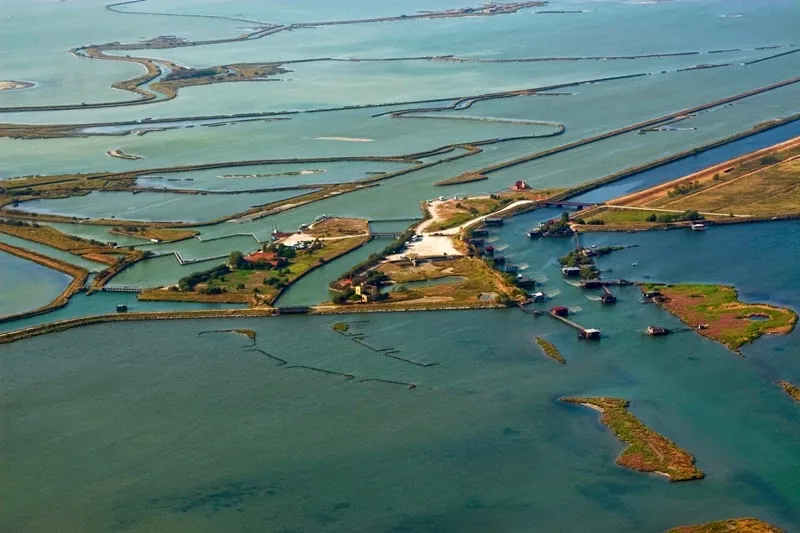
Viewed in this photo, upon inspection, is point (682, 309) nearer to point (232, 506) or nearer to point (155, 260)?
point (232, 506)

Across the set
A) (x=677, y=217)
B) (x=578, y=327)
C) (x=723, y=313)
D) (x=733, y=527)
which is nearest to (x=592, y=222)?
(x=677, y=217)

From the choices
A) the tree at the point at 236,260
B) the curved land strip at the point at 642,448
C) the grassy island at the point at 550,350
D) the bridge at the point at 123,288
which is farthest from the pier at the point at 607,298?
the bridge at the point at 123,288

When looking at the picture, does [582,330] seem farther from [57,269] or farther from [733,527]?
[57,269]

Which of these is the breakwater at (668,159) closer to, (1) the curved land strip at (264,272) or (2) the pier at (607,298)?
(1) the curved land strip at (264,272)

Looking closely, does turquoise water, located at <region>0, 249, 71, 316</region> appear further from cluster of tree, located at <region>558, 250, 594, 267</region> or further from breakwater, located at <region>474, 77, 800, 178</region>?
breakwater, located at <region>474, 77, 800, 178</region>

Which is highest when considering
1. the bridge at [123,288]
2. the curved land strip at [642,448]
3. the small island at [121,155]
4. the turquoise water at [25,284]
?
the curved land strip at [642,448]

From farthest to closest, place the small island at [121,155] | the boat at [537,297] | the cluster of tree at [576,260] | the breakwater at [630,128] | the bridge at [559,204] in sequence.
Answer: the small island at [121,155] < the breakwater at [630,128] < the bridge at [559,204] < the cluster of tree at [576,260] < the boat at [537,297]

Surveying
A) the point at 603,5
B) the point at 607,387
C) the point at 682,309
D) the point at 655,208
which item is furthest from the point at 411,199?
the point at 603,5

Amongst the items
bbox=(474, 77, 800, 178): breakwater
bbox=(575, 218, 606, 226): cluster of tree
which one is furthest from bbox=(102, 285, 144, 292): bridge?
bbox=(474, 77, 800, 178): breakwater
